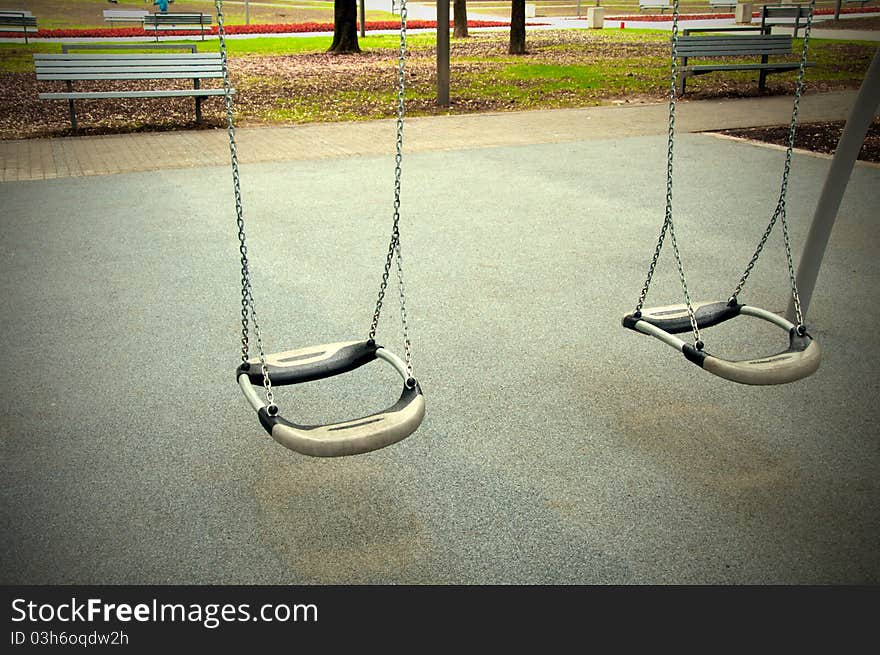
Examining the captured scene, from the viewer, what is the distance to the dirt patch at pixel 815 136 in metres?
9.46

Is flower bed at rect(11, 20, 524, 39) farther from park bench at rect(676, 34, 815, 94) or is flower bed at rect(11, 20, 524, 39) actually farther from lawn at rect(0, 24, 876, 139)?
park bench at rect(676, 34, 815, 94)

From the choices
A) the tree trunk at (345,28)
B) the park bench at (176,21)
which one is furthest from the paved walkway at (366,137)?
the park bench at (176,21)

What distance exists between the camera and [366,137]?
10414 millimetres

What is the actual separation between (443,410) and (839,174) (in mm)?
2370

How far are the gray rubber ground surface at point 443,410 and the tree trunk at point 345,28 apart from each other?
44.4 ft

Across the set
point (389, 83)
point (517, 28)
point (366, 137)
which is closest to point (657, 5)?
point (517, 28)

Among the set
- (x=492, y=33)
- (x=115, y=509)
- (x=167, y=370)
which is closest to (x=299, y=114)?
(x=167, y=370)

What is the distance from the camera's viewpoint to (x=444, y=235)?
6.66 meters

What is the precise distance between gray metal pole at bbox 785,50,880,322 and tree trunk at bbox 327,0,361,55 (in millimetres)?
16754

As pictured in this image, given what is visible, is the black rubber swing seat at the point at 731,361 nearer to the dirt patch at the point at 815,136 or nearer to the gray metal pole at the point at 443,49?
the dirt patch at the point at 815,136

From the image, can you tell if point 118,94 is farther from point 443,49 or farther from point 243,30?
point 243,30

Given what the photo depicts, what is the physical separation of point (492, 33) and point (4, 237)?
21.9 metres

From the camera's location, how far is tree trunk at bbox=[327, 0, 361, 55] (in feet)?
64.5

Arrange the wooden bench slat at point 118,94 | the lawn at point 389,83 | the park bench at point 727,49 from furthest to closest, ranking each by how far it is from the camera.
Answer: the park bench at point 727,49
the lawn at point 389,83
the wooden bench slat at point 118,94
